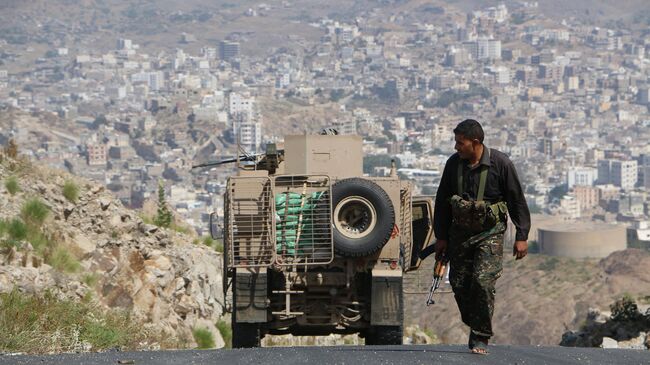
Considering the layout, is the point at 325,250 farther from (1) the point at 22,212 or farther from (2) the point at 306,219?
A: (1) the point at 22,212

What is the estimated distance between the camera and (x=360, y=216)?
10.5 m

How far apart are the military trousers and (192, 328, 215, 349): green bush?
21.4 feet

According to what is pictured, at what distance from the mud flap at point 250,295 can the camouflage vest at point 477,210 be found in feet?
10.6

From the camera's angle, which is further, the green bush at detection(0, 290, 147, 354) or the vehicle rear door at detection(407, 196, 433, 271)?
the vehicle rear door at detection(407, 196, 433, 271)

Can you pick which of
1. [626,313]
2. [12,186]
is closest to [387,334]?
[626,313]

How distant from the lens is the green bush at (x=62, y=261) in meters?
13.3

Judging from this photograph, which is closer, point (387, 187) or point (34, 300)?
point (34, 300)

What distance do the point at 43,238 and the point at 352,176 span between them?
4.06 meters

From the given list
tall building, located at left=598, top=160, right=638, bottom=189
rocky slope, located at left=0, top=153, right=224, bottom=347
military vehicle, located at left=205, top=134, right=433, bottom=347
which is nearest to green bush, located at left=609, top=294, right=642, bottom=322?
rocky slope, located at left=0, top=153, right=224, bottom=347

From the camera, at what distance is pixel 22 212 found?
1466 centimetres

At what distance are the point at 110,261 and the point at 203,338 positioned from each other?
130 cm

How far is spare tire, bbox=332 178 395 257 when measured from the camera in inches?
408

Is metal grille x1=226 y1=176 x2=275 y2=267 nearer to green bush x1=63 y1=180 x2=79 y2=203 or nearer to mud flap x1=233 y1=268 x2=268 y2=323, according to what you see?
mud flap x1=233 y1=268 x2=268 y2=323

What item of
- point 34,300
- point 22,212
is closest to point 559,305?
point 22,212
